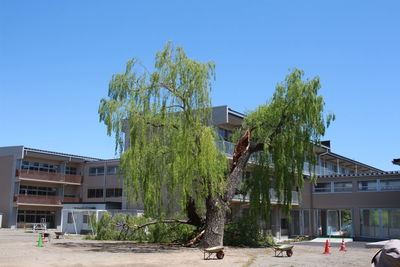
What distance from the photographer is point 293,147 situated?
904 inches

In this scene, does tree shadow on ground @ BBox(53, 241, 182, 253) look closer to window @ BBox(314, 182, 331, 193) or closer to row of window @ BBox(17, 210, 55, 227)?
window @ BBox(314, 182, 331, 193)

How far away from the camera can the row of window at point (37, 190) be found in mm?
46625

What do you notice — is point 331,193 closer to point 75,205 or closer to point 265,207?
point 265,207

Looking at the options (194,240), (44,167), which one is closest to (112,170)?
(44,167)

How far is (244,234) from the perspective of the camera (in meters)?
24.8

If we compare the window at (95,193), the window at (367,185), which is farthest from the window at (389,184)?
the window at (95,193)

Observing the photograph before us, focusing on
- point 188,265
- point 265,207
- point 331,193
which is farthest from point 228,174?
point 331,193

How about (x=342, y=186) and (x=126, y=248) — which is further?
(x=342, y=186)

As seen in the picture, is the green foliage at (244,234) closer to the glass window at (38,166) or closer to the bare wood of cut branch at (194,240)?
the bare wood of cut branch at (194,240)

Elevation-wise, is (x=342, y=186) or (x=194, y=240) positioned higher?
(x=342, y=186)

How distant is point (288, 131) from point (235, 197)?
10137 millimetres

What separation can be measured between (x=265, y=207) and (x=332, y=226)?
16800mm

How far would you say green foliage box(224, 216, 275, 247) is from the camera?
24594mm

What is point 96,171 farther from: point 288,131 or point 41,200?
point 288,131
